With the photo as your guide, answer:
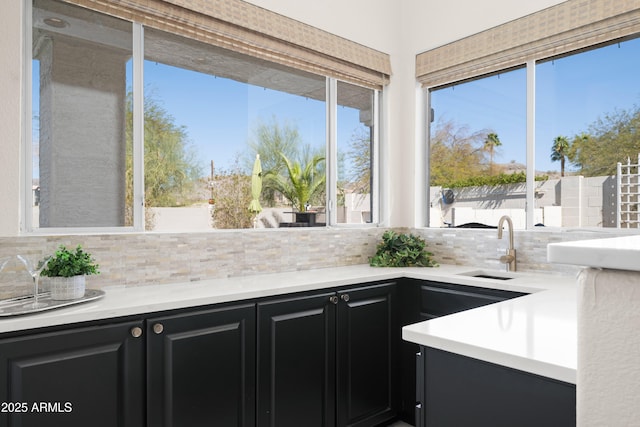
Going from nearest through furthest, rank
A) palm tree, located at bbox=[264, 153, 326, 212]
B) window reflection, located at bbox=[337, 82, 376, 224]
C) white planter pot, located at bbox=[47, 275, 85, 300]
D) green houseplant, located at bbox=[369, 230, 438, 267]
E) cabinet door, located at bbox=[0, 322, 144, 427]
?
cabinet door, located at bbox=[0, 322, 144, 427], white planter pot, located at bbox=[47, 275, 85, 300], palm tree, located at bbox=[264, 153, 326, 212], green houseplant, located at bbox=[369, 230, 438, 267], window reflection, located at bbox=[337, 82, 376, 224]

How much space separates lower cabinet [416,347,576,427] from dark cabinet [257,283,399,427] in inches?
39.2

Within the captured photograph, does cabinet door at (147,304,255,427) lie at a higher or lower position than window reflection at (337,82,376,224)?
lower

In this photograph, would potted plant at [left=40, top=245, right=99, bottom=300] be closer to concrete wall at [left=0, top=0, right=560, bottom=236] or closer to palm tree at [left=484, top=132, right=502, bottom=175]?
concrete wall at [left=0, top=0, right=560, bottom=236]

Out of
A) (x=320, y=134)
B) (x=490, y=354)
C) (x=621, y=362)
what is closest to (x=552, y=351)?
(x=490, y=354)

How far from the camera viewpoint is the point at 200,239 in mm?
2416

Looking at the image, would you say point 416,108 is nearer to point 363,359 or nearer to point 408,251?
point 408,251

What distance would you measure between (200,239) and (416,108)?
2086mm

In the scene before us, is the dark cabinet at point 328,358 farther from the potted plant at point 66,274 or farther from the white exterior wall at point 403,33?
the white exterior wall at point 403,33

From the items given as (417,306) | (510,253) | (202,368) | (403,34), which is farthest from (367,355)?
(403,34)

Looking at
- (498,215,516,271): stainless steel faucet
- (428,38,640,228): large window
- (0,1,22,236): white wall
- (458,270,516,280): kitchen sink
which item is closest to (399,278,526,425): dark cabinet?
(458,270,516,280): kitchen sink

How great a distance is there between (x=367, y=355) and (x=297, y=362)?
1.74 feet

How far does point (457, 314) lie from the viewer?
1.43 meters

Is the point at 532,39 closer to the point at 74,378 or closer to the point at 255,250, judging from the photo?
the point at 255,250

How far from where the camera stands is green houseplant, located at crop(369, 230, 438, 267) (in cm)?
305
